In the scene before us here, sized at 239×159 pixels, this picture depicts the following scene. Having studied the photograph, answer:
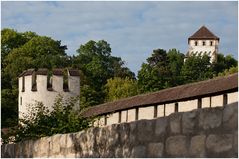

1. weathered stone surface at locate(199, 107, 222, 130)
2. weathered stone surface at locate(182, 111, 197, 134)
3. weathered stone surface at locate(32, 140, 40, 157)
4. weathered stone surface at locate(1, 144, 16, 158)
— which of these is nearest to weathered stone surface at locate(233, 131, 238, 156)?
weathered stone surface at locate(199, 107, 222, 130)

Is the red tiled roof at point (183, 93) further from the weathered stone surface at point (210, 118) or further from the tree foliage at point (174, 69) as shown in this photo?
the tree foliage at point (174, 69)

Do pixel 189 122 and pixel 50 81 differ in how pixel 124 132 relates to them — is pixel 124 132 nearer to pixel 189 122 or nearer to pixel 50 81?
pixel 189 122

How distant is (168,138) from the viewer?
24.3 feet

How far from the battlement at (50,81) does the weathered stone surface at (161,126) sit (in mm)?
37848

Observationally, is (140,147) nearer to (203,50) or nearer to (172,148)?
(172,148)

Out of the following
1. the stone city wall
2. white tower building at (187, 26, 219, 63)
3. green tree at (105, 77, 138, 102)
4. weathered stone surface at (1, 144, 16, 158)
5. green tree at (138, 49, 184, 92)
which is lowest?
weathered stone surface at (1, 144, 16, 158)

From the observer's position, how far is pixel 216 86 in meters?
26.8

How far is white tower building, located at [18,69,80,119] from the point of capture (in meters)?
45.4

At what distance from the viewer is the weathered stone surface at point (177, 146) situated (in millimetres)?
7068

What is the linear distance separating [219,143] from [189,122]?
0.61m

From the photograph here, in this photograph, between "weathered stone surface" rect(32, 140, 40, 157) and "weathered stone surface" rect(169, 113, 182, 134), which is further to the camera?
"weathered stone surface" rect(32, 140, 40, 157)

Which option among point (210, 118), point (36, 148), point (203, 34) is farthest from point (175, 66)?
point (210, 118)

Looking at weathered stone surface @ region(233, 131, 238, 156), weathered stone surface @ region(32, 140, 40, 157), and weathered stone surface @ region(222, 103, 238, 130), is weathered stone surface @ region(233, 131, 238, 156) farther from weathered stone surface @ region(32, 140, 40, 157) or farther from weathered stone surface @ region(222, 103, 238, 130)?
weathered stone surface @ region(32, 140, 40, 157)

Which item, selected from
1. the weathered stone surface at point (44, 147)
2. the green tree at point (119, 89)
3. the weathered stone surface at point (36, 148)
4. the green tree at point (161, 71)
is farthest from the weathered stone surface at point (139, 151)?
the green tree at point (119, 89)
